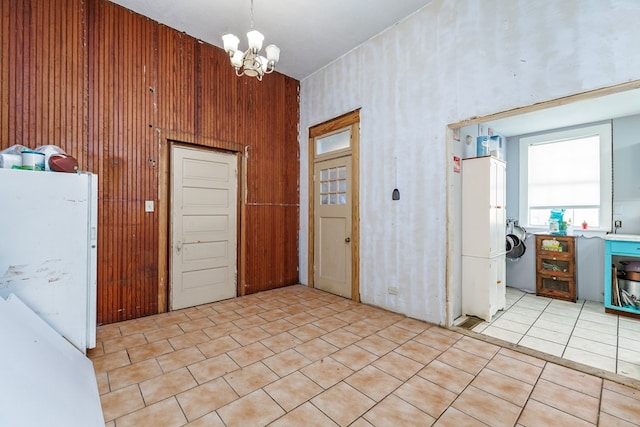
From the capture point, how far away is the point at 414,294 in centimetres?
327

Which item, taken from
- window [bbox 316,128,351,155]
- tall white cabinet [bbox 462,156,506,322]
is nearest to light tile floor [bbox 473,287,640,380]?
tall white cabinet [bbox 462,156,506,322]

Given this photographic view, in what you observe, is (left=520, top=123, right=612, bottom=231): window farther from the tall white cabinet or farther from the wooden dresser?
the tall white cabinet

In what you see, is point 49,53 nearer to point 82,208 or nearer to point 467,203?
point 82,208

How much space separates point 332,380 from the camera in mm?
2074

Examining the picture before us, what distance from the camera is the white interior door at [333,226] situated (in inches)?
162

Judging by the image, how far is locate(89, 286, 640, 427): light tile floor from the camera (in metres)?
1.71

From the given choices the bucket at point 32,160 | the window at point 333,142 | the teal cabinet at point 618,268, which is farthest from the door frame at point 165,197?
the teal cabinet at point 618,268

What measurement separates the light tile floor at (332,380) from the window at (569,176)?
318cm

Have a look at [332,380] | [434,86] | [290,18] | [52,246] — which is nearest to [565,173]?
[434,86]

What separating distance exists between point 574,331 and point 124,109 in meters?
5.60

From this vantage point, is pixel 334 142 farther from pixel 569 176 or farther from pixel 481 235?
pixel 569 176

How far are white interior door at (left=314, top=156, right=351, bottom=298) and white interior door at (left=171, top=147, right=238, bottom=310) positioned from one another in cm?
133

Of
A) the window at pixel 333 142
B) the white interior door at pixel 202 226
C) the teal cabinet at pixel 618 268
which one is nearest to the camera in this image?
the teal cabinet at pixel 618 268

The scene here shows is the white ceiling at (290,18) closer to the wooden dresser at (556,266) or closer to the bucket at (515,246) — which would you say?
the bucket at (515,246)
